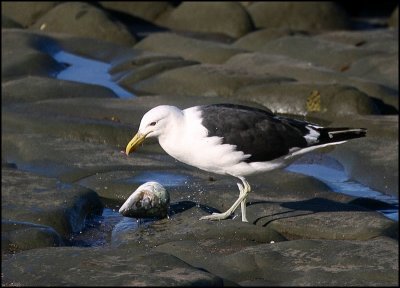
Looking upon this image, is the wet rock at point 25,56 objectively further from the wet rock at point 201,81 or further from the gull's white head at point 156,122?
the gull's white head at point 156,122

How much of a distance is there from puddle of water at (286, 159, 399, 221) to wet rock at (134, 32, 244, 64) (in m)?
5.11

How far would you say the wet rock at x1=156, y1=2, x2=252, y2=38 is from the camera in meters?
17.5

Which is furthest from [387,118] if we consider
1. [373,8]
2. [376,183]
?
[373,8]

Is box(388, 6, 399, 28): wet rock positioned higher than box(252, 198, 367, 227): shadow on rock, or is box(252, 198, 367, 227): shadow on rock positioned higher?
box(388, 6, 399, 28): wet rock

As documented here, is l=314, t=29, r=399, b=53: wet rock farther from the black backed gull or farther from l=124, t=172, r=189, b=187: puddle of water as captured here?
the black backed gull

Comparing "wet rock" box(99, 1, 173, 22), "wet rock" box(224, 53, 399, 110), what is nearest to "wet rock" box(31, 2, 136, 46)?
"wet rock" box(99, 1, 173, 22)

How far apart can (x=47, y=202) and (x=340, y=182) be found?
115 inches

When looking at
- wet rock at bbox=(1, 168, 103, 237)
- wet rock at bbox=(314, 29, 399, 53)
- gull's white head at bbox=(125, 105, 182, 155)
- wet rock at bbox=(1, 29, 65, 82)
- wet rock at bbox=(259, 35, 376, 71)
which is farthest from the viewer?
wet rock at bbox=(314, 29, 399, 53)

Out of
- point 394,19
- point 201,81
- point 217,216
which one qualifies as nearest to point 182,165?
point 217,216

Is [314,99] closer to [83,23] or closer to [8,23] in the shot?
[83,23]

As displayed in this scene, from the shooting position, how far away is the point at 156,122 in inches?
272

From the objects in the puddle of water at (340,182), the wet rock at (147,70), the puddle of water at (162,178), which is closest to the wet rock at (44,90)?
the wet rock at (147,70)

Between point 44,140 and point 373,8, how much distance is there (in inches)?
527

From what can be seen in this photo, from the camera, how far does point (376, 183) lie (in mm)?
8898
